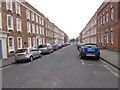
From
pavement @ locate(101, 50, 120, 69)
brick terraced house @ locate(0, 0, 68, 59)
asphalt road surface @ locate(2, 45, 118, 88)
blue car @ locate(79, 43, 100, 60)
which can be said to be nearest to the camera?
asphalt road surface @ locate(2, 45, 118, 88)

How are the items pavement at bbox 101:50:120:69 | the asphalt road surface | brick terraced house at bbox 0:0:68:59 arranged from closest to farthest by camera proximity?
the asphalt road surface < pavement at bbox 101:50:120:69 < brick terraced house at bbox 0:0:68:59

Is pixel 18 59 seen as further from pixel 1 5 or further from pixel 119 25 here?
pixel 119 25

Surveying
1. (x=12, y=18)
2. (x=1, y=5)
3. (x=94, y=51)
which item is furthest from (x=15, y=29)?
(x=94, y=51)

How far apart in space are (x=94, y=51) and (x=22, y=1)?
50.8ft

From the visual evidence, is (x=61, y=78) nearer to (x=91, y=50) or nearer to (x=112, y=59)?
(x=91, y=50)

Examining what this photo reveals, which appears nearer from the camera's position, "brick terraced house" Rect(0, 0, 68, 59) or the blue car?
the blue car

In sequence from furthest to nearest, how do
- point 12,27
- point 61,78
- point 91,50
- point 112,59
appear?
point 12,27
point 91,50
point 112,59
point 61,78

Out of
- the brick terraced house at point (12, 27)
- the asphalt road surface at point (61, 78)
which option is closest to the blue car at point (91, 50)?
the asphalt road surface at point (61, 78)

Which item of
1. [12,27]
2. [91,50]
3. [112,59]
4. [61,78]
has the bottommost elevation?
[61,78]

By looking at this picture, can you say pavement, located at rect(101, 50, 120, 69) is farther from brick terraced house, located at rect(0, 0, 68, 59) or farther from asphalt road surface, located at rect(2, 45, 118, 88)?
brick terraced house, located at rect(0, 0, 68, 59)

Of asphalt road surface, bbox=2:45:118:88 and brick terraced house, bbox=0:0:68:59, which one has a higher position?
brick terraced house, bbox=0:0:68:59

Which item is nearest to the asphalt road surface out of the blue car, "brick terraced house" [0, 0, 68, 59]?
the blue car

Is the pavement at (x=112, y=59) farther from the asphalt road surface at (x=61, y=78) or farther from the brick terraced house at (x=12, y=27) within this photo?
the brick terraced house at (x=12, y=27)

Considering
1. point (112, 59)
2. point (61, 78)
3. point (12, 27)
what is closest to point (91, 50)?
point (112, 59)
